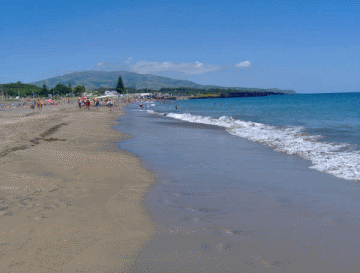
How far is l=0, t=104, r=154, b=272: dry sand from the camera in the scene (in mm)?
3652

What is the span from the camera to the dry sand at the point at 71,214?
3.65 meters

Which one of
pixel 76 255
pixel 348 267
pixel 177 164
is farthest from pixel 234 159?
pixel 76 255

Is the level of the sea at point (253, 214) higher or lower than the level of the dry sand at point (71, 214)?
lower

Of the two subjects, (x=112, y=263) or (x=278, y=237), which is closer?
(x=112, y=263)

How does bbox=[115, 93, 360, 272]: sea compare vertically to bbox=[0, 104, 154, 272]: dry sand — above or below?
below

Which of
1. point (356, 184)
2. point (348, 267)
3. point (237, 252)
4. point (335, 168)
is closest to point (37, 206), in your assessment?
point (237, 252)

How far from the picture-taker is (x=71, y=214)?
16.5 ft

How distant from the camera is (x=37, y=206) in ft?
17.3

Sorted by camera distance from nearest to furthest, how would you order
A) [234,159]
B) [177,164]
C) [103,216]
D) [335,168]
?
1. [103,216]
2. [335,168]
3. [177,164]
4. [234,159]

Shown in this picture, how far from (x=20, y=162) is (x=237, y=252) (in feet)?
24.7

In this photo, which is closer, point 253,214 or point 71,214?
point 71,214

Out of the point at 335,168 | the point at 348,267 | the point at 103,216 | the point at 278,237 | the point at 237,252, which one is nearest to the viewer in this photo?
the point at 348,267

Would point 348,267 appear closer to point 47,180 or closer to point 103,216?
point 103,216

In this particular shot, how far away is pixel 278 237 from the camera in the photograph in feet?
14.1
